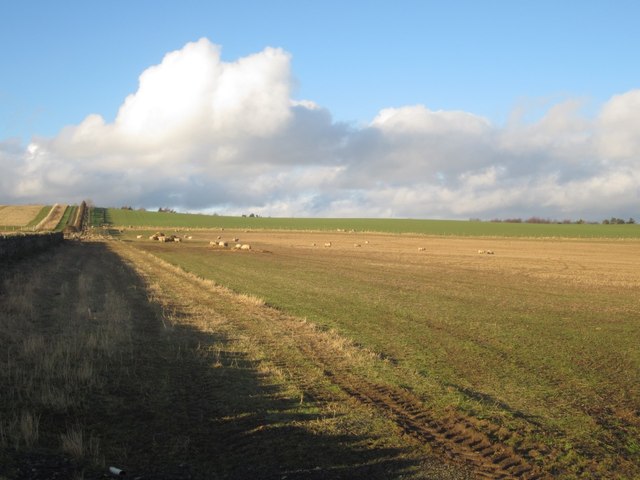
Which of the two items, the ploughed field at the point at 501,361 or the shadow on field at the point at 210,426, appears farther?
the ploughed field at the point at 501,361

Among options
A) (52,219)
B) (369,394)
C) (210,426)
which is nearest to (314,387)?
(369,394)

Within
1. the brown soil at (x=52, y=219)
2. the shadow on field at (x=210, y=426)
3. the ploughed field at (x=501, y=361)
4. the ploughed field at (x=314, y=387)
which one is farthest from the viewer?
the brown soil at (x=52, y=219)

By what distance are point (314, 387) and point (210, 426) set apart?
6.91 feet

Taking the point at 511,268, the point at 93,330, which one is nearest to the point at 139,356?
the point at 93,330

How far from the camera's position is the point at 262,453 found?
243 inches

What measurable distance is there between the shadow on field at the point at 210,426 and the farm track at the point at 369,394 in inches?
24.8

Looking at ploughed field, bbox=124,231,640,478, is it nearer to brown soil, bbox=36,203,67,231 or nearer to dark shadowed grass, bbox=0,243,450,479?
dark shadowed grass, bbox=0,243,450,479

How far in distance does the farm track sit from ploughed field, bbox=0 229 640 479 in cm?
3

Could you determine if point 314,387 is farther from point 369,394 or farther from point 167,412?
point 167,412

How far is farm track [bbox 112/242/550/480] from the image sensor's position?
6094 millimetres

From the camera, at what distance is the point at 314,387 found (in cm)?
862

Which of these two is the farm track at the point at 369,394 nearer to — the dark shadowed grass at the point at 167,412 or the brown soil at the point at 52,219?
the dark shadowed grass at the point at 167,412

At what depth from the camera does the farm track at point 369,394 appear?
609cm

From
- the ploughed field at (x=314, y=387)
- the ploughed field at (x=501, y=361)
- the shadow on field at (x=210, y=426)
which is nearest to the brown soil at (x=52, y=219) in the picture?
the ploughed field at (x=501, y=361)
